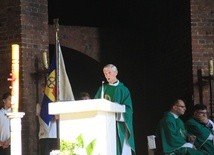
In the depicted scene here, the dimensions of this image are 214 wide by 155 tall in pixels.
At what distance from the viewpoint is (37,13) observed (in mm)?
9812

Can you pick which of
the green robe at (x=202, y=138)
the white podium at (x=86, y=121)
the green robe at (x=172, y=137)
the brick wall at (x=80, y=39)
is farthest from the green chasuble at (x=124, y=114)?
the brick wall at (x=80, y=39)

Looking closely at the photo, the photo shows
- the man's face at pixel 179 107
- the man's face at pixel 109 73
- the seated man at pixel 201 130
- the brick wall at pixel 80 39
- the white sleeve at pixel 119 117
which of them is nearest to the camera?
the white sleeve at pixel 119 117

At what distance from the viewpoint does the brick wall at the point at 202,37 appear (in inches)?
392

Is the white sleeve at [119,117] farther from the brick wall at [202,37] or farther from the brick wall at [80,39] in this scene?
the brick wall at [80,39]

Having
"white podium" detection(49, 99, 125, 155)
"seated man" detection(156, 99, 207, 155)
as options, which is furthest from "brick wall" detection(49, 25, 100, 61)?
"white podium" detection(49, 99, 125, 155)

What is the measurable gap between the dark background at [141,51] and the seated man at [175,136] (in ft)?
4.39

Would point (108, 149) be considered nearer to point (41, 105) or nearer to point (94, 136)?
point (94, 136)

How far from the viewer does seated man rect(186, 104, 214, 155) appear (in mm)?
8906

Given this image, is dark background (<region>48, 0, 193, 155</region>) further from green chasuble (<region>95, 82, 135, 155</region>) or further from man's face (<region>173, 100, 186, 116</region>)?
green chasuble (<region>95, 82, 135, 155</region>)

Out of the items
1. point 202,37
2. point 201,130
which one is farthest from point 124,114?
point 202,37

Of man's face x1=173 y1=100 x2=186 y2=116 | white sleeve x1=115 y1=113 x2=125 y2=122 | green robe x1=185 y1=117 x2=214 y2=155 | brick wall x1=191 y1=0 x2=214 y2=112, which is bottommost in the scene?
green robe x1=185 y1=117 x2=214 y2=155

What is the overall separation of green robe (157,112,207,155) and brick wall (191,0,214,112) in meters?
1.29

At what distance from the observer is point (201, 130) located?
8906 millimetres

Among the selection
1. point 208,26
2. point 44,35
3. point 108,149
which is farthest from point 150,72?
point 108,149
